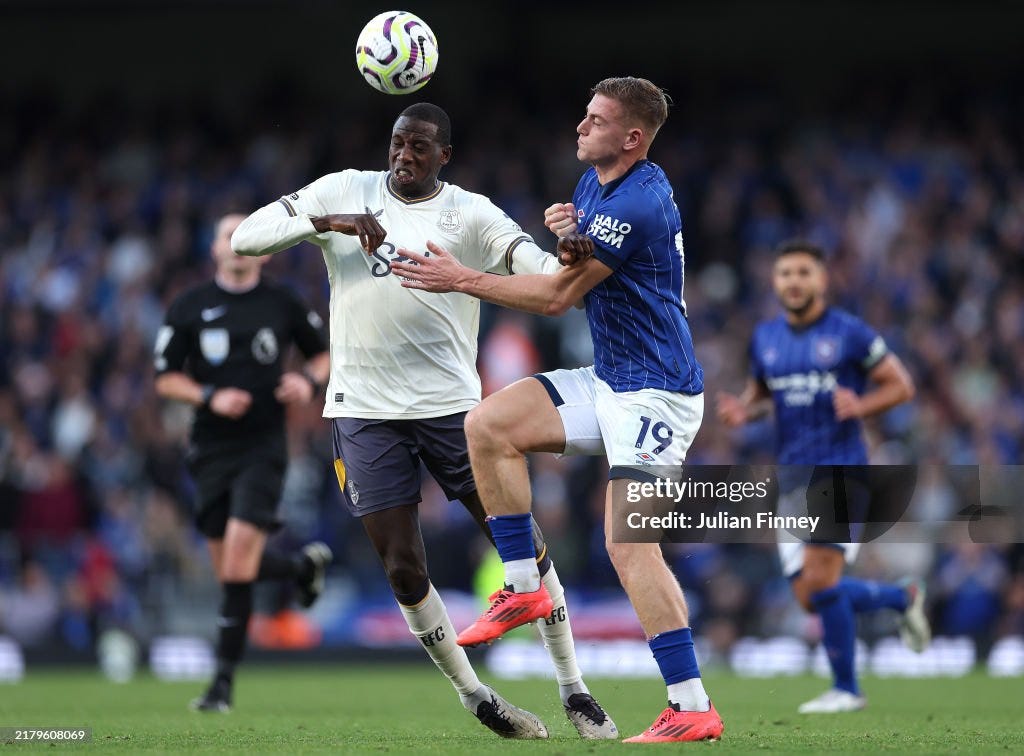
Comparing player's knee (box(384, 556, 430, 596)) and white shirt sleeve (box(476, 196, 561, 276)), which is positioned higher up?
white shirt sleeve (box(476, 196, 561, 276))

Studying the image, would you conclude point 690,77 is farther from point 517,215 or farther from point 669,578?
point 669,578

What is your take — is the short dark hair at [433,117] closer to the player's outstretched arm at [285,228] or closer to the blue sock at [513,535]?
the player's outstretched arm at [285,228]

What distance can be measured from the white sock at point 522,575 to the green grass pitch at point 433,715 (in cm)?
66

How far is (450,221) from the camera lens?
7500 millimetres

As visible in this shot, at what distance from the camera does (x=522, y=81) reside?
2419 cm

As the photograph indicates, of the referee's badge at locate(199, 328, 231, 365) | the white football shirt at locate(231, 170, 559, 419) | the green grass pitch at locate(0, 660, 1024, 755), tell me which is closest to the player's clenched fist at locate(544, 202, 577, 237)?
the white football shirt at locate(231, 170, 559, 419)

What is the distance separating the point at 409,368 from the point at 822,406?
3.64 meters

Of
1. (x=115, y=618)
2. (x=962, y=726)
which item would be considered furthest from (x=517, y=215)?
(x=962, y=726)

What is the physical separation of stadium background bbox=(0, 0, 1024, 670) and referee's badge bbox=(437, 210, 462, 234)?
7672 millimetres

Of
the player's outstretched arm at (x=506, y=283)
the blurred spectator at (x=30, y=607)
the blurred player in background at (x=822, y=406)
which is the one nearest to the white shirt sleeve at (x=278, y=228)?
the player's outstretched arm at (x=506, y=283)

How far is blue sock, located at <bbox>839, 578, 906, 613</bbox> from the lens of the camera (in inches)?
398

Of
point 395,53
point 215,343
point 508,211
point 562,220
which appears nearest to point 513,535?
point 562,220

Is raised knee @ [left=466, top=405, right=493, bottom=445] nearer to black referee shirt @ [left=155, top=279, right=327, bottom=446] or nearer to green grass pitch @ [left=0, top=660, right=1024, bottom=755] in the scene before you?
green grass pitch @ [left=0, top=660, right=1024, bottom=755]

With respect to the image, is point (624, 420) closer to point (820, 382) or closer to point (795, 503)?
point (795, 503)
